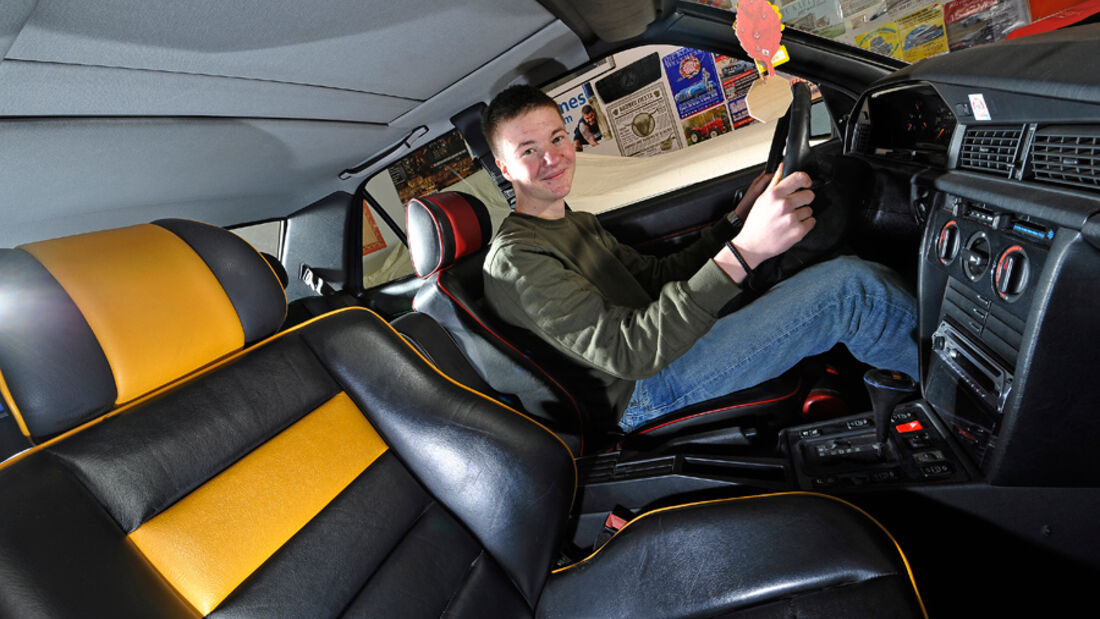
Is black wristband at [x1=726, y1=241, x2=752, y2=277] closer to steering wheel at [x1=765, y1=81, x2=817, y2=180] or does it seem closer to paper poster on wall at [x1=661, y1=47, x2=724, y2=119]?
steering wheel at [x1=765, y1=81, x2=817, y2=180]

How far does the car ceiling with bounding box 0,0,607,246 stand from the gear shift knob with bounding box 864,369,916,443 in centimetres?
135

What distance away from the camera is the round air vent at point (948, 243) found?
0.87m

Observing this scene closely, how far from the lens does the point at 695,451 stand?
1253 millimetres

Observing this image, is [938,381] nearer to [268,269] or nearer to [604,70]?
[268,269]

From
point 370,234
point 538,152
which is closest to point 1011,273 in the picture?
point 538,152

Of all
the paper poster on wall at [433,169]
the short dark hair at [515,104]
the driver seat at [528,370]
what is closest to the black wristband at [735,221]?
the driver seat at [528,370]

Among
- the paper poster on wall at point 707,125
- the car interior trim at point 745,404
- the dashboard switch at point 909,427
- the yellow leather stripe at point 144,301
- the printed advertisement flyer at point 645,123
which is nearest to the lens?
the yellow leather stripe at point 144,301

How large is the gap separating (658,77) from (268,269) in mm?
2878

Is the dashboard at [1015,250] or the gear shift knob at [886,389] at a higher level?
the dashboard at [1015,250]

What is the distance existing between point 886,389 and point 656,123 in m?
3.02

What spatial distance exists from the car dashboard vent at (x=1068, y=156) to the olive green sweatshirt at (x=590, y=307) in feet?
1.69

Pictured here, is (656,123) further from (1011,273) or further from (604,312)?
(1011,273)

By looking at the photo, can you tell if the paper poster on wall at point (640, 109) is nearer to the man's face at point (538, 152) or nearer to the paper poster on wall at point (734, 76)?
the paper poster on wall at point (734, 76)

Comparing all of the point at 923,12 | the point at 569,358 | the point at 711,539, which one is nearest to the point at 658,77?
the point at 923,12
